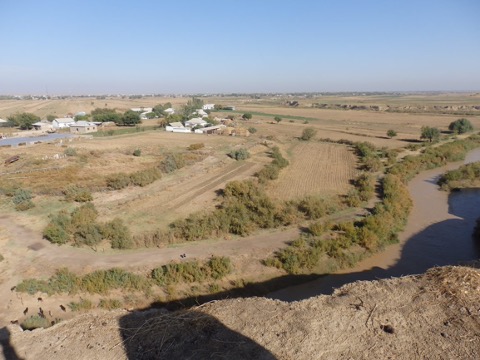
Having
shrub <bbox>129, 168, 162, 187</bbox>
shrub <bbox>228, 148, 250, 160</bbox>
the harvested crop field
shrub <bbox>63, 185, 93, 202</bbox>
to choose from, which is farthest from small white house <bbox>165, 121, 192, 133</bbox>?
shrub <bbox>63, 185, 93, 202</bbox>

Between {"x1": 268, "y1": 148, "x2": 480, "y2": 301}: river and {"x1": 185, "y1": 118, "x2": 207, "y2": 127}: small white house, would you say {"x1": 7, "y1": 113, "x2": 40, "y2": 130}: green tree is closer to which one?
{"x1": 185, "y1": 118, "x2": 207, "y2": 127}: small white house

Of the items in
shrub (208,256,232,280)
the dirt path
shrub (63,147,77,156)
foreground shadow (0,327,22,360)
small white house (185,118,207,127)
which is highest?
small white house (185,118,207,127)

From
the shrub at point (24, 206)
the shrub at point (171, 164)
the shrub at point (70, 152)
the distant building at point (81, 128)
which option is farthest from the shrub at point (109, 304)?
the distant building at point (81, 128)

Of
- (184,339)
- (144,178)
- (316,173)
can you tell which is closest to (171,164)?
(144,178)

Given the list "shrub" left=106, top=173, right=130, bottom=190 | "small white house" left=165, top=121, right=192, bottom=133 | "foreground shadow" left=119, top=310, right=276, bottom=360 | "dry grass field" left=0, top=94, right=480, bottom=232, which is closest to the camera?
"foreground shadow" left=119, top=310, right=276, bottom=360

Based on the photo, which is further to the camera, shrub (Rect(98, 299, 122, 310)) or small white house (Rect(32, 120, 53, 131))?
small white house (Rect(32, 120, 53, 131))

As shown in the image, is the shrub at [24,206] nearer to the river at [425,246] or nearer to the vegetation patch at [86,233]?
the vegetation patch at [86,233]
